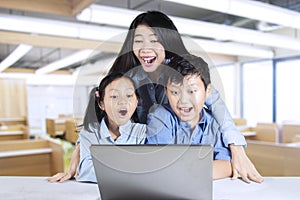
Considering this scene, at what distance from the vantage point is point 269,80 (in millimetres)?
5672

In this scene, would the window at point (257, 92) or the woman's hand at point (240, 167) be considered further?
the window at point (257, 92)

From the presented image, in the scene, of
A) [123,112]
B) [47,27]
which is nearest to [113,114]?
[123,112]

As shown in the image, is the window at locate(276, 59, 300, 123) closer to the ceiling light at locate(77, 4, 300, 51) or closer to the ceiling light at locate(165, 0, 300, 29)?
the ceiling light at locate(77, 4, 300, 51)

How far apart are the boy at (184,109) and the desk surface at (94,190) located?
0.09 m

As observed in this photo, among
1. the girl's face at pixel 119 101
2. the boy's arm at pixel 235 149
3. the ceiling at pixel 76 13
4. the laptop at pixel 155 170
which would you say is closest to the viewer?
the laptop at pixel 155 170

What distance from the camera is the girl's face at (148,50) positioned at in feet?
2.91

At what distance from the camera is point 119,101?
33.0 inches

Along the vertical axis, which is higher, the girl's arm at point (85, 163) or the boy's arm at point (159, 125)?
the boy's arm at point (159, 125)

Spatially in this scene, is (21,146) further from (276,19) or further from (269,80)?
(269,80)

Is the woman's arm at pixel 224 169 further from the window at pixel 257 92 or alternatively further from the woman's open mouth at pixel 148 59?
the window at pixel 257 92

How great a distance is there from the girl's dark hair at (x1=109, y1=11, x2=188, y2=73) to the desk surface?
42cm

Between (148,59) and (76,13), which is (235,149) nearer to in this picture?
(148,59)

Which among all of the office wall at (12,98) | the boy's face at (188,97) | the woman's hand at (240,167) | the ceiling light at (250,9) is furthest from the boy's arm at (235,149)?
the office wall at (12,98)

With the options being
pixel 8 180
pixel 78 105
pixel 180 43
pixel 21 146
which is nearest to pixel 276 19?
pixel 180 43
